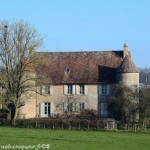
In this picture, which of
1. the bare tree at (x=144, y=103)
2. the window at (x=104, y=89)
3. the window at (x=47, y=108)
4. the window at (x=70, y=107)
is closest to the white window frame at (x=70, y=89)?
the window at (x=47, y=108)

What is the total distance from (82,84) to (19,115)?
902cm

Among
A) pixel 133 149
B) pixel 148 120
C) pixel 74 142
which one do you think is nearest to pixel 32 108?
pixel 148 120

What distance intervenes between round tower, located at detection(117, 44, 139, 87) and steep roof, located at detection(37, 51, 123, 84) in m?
2.20

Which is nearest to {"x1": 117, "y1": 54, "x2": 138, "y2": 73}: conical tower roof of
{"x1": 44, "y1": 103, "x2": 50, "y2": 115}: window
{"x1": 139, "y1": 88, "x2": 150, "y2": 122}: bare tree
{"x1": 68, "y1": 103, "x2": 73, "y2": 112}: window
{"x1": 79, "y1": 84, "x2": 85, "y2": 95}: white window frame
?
{"x1": 79, "y1": 84, "x2": 85, "y2": 95}: white window frame

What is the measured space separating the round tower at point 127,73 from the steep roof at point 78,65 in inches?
86.4

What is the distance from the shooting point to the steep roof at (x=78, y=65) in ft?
225

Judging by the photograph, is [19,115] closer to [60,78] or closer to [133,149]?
[60,78]

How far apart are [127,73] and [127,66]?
0.89m

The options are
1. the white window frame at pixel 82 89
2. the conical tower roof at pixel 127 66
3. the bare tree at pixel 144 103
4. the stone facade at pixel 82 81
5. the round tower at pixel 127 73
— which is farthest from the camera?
the white window frame at pixel 82 89

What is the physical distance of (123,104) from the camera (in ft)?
191

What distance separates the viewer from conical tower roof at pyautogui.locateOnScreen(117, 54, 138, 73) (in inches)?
2589

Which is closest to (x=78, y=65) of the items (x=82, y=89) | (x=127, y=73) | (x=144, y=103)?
(x=82, y=89)

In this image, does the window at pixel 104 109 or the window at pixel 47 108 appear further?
the window at pixel 47 108

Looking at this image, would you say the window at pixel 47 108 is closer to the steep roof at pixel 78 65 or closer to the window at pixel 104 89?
the steep roof at pixel 78 65
